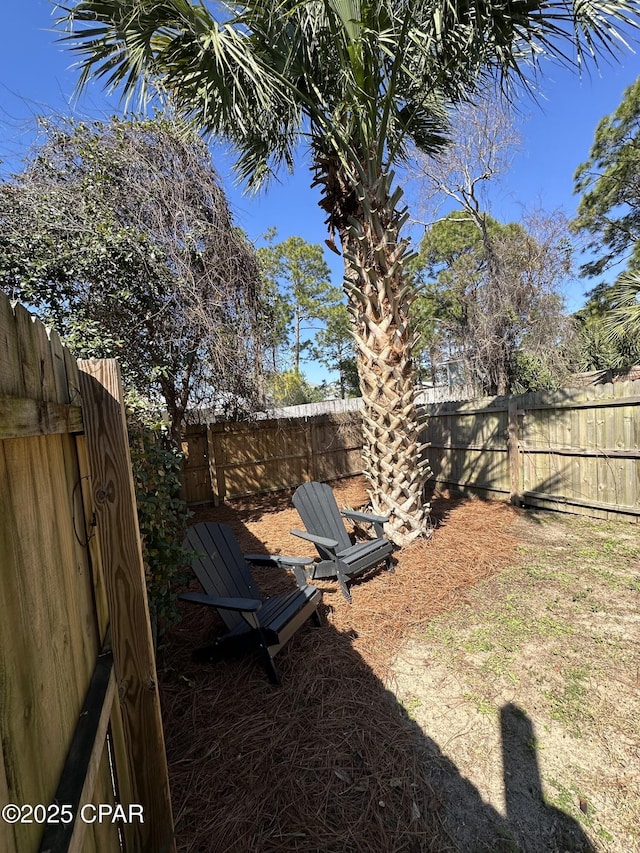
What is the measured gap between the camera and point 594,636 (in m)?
2.78

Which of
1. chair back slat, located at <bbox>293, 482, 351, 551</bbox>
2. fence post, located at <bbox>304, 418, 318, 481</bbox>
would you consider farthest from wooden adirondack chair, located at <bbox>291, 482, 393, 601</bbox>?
fence post, located at <bbox>304, 418, 318, 481</bbox>

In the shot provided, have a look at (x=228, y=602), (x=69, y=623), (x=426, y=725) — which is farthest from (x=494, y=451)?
(x=69, y=623)

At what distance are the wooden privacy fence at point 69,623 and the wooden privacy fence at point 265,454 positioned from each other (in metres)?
6.53

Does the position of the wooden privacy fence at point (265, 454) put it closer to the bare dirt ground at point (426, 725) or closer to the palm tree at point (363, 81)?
the palm tree at point (363, 81)

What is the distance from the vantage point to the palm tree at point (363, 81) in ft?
11.6

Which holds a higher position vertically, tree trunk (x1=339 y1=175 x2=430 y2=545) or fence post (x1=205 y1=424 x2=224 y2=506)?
tree trunk (x1=339 y1=175 x2=430 y2=545)

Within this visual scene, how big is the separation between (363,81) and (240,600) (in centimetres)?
482

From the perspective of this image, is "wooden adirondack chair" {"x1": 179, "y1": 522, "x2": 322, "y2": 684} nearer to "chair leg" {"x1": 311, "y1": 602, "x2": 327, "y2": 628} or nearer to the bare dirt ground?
"chair leg" {"x1": 311, "y1": 602, "x2": 327, "y2": 628}

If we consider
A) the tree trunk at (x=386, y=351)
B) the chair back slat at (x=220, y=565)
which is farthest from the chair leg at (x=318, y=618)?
the tree trunk at (x=386, y=351)

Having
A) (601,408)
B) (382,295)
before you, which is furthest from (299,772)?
(601,408)

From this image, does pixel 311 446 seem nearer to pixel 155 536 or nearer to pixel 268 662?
pixel 155 536

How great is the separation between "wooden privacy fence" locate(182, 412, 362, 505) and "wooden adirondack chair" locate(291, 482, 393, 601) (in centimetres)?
392

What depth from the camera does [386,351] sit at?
14.6 ft

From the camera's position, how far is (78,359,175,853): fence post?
4.17 feet
